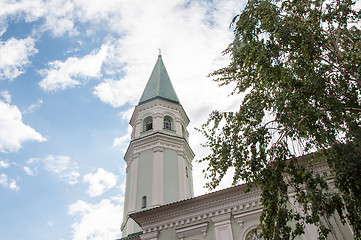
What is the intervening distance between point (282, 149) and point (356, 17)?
438 centimetres

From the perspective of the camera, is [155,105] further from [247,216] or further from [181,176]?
[247,216]

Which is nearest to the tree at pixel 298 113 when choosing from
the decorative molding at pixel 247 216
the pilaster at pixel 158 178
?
the decorative molding at pixel 247 216

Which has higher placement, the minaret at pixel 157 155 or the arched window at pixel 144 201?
the minaret at pixel 157 155

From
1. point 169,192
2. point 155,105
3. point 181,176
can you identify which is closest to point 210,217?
point 169,192

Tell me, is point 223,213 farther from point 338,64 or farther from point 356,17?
point 356,17

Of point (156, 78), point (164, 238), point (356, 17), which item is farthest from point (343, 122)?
point (156, 78)

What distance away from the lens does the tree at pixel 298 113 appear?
6668 millimetres

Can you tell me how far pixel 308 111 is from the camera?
6.86 metres

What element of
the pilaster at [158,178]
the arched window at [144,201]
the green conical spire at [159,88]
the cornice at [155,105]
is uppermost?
the green conical spire at [159,88]

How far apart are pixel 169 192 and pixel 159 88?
9772 millimetres

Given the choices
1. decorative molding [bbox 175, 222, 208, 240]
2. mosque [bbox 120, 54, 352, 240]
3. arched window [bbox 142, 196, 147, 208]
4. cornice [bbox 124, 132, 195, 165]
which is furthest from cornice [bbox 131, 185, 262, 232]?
cornice [bbox 124, 132, 195, 165]

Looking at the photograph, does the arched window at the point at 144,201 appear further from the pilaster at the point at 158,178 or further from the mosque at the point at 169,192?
the pilaster at the point at 158,178

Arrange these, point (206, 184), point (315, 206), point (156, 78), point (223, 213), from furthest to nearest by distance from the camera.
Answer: point (156, 78) → point (223, 213) → point (206, 184) → point (315, 206)

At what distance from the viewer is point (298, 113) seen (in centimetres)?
716
